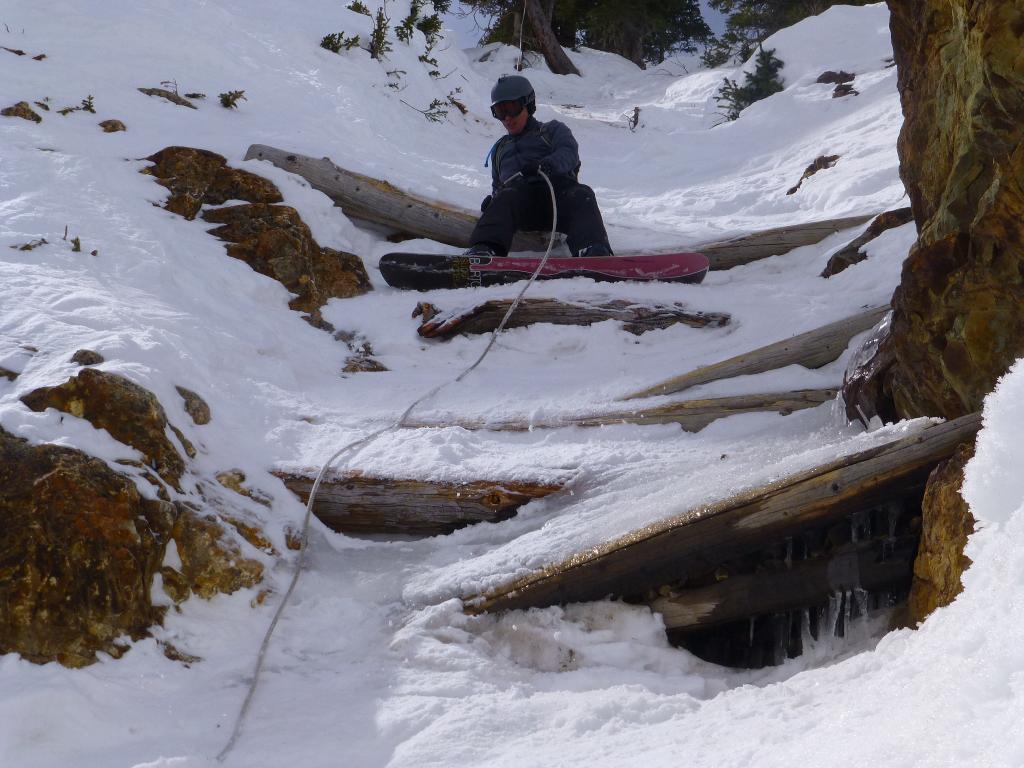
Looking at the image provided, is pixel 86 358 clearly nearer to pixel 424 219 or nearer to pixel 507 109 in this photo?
pixel 424 219

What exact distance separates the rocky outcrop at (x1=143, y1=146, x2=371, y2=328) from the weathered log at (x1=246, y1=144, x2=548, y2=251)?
1.54 feet

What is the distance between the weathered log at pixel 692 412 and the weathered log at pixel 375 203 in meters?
2.58

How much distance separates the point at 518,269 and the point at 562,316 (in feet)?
2.15

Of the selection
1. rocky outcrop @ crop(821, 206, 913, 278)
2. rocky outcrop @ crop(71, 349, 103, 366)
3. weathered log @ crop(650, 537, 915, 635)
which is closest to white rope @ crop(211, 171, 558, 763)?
rocky outcrop @ crop(71, 349, 103, 366)

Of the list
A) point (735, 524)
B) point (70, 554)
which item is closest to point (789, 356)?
Result: point (735, 524)

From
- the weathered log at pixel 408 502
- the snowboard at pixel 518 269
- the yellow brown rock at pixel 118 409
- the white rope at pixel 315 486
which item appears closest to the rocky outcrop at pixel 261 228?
the snowboard at pixel 518 269

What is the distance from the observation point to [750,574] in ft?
Result: 10.3

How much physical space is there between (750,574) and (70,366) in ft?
8.61

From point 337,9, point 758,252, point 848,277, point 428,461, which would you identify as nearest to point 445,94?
point 337,9

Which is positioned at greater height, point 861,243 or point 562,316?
point 861,243

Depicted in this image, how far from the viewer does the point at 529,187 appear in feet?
21.2

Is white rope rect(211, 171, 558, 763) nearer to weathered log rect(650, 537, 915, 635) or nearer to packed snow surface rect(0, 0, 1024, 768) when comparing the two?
packed snow surface rect(0, 0, 1024, 768)

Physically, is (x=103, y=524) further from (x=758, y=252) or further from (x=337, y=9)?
(x=337, y=9)

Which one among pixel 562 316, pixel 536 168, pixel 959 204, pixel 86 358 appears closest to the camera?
pixel 959 204
